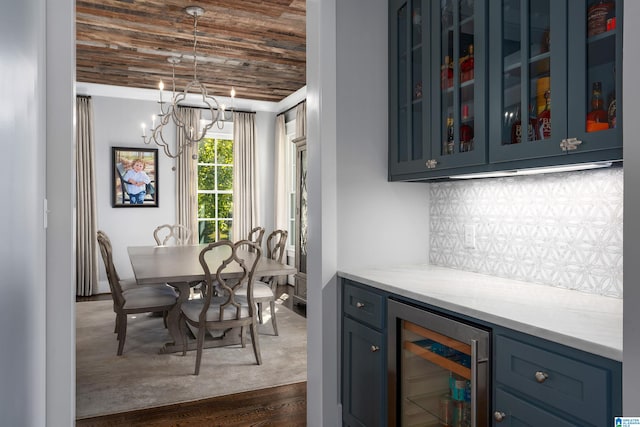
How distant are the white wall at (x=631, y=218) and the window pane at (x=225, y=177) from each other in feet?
20.5

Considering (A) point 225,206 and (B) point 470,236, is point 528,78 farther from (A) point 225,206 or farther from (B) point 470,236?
(A) point 225,206

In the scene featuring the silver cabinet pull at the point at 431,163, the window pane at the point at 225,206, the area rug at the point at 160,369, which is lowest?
the area rug at the point at 160,369

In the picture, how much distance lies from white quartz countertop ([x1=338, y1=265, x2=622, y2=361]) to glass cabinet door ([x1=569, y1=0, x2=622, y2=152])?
54 cm

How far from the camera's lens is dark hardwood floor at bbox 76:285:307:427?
102 inches

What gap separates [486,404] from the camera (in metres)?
1.50

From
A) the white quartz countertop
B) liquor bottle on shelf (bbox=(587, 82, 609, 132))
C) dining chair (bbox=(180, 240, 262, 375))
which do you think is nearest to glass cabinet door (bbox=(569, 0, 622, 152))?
liquor bottle on shelf (bbox=(587, 82, 609, 132))

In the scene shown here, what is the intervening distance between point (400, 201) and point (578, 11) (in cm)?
132

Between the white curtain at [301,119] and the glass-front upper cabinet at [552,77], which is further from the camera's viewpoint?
the white curtain at [301,119]

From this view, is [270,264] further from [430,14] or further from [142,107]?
[142,107]

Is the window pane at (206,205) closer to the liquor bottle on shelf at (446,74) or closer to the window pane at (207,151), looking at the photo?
the window pane at (207,151)

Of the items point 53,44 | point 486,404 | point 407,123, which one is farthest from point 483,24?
point 53,44

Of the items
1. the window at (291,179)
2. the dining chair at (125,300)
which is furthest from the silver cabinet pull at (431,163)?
the window at (291,179)

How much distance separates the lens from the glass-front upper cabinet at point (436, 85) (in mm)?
1902

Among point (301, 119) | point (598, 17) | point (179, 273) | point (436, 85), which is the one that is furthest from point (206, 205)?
point (598, 17)
